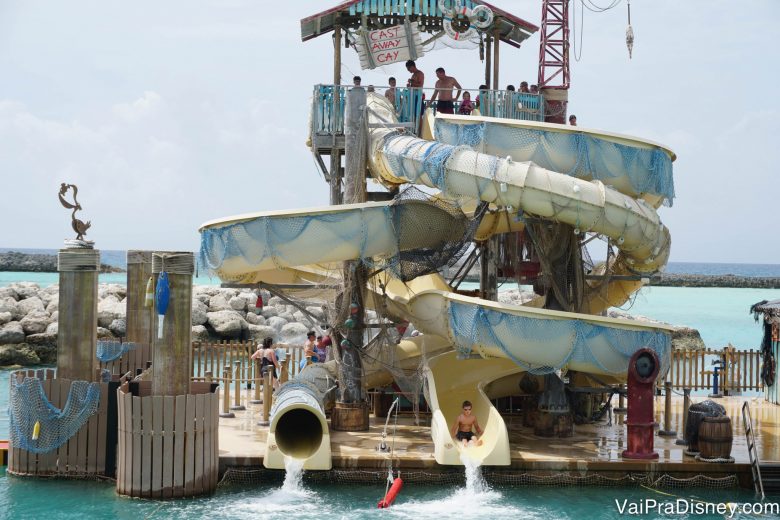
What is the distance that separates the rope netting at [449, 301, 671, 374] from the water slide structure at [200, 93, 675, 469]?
0.02m

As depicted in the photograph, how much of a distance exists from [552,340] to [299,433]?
453cm

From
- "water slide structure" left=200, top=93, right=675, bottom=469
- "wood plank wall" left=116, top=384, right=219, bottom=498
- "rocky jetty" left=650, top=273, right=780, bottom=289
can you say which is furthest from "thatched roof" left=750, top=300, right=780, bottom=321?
"rocky jetty" left=650, top=273, right=780, bottom=289

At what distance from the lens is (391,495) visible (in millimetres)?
15359

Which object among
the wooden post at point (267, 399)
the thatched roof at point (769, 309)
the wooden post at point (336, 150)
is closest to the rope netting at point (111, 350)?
the wooden post at point (267, 399)

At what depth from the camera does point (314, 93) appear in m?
21.1

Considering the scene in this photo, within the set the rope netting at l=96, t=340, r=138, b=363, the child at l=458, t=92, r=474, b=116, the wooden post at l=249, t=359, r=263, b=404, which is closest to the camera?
the rope netting at l=96, t=340, r=138, b=363

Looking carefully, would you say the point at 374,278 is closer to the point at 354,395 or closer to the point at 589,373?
the point at 354,395

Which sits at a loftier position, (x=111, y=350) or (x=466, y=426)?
(x=111, y=350)

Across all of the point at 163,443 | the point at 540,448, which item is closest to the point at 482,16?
the point at 540,448

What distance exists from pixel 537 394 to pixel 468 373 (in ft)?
4.40

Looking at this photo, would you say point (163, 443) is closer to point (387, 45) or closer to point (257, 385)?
point (257, 385)

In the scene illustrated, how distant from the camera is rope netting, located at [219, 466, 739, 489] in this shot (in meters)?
16.5

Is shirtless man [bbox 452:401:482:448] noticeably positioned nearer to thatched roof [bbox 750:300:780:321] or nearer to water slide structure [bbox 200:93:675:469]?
water slide structure [bbox 200:93:675:469]

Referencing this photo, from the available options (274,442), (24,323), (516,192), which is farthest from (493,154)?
(24,323)
